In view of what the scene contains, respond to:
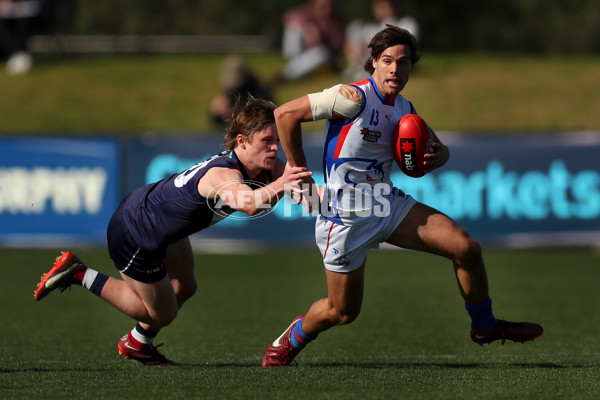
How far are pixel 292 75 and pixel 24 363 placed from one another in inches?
530

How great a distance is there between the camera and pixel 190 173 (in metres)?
5.50

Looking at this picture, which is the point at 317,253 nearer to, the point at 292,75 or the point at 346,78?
Answer: the point at 346,78

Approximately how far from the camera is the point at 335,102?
5.29m

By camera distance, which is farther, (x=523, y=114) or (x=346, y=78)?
(x=523, y=114)

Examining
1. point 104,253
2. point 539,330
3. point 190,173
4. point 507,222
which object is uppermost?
point 190,173

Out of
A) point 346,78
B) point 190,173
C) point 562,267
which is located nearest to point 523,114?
point 346,78

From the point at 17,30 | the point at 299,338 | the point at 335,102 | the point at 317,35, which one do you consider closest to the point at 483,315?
the point at 299,338

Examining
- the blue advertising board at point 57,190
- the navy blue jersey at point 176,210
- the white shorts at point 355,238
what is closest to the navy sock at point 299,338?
the white shorts at point 355,238

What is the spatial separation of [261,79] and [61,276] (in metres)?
14.2

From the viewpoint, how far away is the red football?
17.6 ft

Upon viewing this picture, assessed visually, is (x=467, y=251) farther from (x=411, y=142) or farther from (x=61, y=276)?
(x=61, y=276)

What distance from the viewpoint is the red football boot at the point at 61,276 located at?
19.2ft

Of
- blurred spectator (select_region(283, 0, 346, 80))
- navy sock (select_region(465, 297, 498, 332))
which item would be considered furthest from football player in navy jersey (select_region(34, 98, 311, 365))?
blurred spectator (select_region(283, 0, 346, 80))

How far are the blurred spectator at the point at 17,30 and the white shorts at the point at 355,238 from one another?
16431 mm
